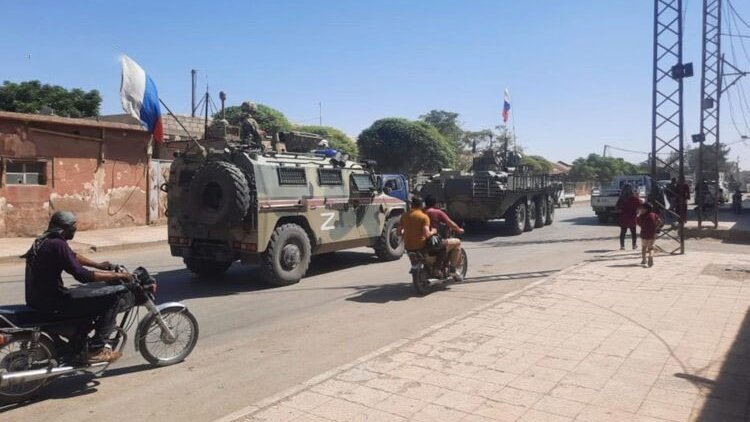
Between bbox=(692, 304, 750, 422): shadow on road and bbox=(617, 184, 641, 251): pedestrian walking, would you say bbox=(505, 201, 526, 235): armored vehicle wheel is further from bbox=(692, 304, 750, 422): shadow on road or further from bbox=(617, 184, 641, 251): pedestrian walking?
bbox=(692, 304, 750, 422): shadow on road

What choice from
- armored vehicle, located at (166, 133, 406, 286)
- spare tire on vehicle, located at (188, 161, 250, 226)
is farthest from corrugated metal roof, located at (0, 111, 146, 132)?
spare tire on vehicle, located at (188, 161, 250, 226)

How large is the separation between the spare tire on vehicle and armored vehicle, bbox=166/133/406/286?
1 cm

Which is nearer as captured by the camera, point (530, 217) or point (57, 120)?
point (57, 120)

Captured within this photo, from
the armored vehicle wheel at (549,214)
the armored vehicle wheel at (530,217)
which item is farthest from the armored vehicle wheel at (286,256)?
the armored vehicle wheel at (549,214)

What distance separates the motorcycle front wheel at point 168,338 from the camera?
5277 millimetres

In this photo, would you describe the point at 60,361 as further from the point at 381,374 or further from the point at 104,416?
the point at 381,374

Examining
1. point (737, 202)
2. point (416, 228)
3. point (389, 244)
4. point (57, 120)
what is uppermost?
point (57, 120)

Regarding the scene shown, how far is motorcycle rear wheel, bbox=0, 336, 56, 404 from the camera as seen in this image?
14.5 ft

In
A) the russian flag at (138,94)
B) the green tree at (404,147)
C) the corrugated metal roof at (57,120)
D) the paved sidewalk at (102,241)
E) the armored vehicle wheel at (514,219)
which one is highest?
the green tree at (404,147)

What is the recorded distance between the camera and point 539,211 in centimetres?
2092

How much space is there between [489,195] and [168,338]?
Result: 13001 mm

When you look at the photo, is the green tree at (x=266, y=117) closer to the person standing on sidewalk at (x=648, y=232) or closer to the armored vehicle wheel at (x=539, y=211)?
the armored vehicle wheel at (x=539, y=211)

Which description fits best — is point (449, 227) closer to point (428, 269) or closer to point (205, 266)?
point (428, 269)

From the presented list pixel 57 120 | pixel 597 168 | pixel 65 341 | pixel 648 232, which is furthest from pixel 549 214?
pixel 597 168
